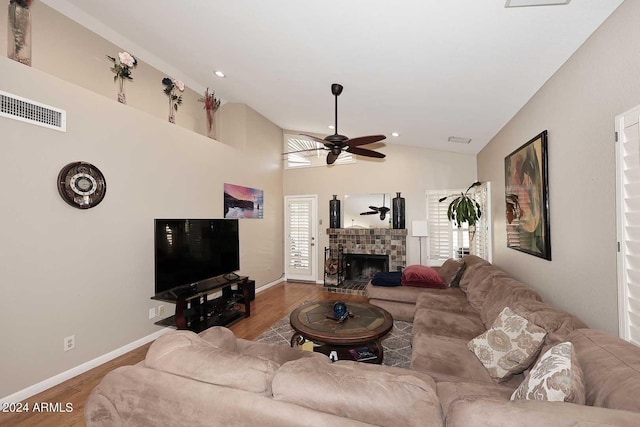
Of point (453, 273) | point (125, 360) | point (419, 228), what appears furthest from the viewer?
point (419, 228)

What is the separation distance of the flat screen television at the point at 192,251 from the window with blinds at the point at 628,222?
13.1 feet

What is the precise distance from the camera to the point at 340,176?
21.0 feet

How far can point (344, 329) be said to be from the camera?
104 inches

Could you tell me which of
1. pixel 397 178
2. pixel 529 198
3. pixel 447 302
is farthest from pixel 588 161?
pixel 397 178

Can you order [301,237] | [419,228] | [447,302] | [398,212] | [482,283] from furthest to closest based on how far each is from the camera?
[301,237] < [398,212] < [419,228] < [447,302] < [482,283]

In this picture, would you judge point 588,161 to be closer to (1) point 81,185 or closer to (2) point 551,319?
(2) point 551,319

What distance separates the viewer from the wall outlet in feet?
8.79

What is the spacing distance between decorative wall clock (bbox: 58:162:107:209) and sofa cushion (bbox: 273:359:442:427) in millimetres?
2894

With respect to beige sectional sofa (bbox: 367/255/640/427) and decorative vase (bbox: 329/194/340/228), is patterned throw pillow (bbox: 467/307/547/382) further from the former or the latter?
decorative vase (bbox: 329/194/340/228)

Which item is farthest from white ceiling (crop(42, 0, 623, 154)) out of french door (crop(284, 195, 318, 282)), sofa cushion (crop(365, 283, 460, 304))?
french door (crop(284, 195, 318, 282))

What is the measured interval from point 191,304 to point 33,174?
87.0 inches

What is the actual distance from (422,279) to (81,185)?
437 centimetres

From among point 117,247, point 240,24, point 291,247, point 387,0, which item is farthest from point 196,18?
point 291,247

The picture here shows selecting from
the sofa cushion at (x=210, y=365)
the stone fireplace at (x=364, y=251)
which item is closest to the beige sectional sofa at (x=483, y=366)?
the sofa cushion at (x=210, y=365)
